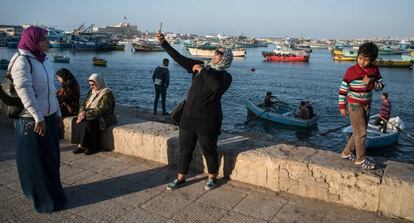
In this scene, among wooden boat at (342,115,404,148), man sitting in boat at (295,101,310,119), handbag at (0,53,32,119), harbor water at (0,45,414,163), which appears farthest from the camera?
man sitting in boat at (295,101,310,119)

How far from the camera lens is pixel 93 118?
532 centimetres

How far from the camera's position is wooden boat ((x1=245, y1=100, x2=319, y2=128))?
17.4 metres

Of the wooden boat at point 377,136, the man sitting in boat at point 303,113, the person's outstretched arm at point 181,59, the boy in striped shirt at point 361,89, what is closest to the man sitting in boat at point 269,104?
the man sitting in boat at point 303,113

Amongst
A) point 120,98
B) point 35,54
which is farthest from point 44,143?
point 120,98

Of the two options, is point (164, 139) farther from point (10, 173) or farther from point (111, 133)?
point (10, 173)

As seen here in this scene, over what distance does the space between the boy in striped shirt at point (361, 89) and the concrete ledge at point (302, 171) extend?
0.25 metres

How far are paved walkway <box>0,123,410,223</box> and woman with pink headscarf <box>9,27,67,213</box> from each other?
201mm

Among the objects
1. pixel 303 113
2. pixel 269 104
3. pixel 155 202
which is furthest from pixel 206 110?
pixel 269 104

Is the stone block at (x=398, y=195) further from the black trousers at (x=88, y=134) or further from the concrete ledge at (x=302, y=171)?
the black trousers at (x=88, y=134)

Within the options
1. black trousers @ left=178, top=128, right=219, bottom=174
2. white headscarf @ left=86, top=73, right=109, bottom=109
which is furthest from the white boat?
black trousers @ left=178, top=128, right=219, bottom=174

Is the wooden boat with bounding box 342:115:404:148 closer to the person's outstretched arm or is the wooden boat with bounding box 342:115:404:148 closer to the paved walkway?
the paved walkway

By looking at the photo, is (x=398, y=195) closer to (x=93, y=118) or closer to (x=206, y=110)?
(x=206, y=110)

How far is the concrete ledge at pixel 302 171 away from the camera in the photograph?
11.6ft

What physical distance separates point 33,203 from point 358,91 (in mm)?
3621
